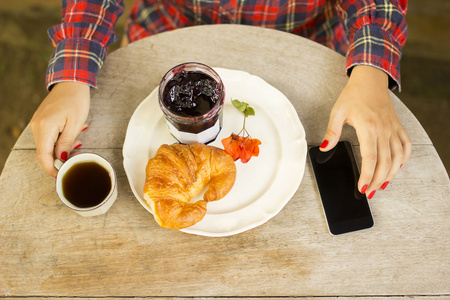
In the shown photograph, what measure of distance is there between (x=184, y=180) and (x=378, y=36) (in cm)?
79

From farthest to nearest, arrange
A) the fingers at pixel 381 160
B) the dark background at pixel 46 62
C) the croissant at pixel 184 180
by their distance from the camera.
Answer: the dark background at pixel 46 62 → the fingers at pixel 381 160 → the croissant at pixel 184 180

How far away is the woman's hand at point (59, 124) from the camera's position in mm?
931

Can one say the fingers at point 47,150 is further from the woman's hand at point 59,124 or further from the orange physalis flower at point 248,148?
the orange physalis flower at point 248,148

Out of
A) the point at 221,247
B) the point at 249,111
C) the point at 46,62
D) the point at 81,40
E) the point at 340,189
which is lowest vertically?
the point at 46,62

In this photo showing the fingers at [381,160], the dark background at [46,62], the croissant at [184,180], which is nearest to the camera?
the croissant at [184,180]

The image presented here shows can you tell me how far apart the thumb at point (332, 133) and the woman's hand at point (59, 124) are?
0.74 meters

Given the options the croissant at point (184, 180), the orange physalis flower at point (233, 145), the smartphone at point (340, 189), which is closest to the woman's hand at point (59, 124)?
the croissant at point (184, 180)

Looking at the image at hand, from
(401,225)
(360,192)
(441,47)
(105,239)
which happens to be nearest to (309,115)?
(360,192)

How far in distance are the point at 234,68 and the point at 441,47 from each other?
1.72 meters

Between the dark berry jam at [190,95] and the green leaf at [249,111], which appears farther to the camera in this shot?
the green leaf at [249,111]

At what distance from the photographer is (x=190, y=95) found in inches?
33.6

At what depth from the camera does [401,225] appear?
927 millimetres

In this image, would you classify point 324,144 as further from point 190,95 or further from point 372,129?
point 190,95

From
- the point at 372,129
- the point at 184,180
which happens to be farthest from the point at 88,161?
the point at 372,129
